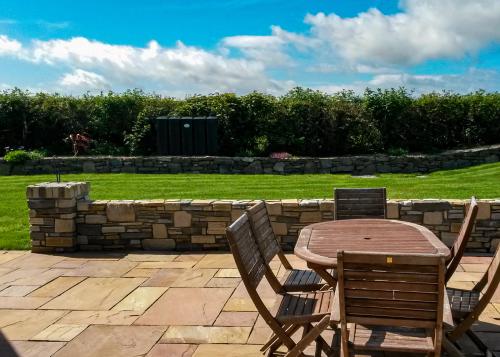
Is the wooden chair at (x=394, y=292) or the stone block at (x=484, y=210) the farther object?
the stone block at (x=484, y=210)

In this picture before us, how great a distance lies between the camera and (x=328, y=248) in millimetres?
3484

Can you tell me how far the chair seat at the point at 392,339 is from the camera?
2.53 metres

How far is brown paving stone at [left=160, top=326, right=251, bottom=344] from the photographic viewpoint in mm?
3577

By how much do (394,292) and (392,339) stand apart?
1.32ft

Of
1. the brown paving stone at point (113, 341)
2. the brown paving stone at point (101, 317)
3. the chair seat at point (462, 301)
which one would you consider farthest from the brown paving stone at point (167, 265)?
the chair seat at point (462, 301)

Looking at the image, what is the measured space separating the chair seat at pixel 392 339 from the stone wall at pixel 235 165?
997 cm

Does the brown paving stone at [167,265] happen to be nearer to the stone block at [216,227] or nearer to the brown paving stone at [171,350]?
the stone block at [216,227]

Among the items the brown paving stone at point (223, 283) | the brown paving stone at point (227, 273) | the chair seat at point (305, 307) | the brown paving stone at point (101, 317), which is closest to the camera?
the chair seat at point (305, 307)

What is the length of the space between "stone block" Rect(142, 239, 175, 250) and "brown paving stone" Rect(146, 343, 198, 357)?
270cm

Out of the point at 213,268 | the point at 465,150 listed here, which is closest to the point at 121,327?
the point at 213,268

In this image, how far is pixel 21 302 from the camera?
175 inches

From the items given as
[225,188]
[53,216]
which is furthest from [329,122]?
[53,216]

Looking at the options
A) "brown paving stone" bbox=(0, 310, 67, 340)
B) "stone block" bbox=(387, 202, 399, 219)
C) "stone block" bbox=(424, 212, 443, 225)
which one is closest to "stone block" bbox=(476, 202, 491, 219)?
"stone block" bbox=(424, 212, 443, 225)

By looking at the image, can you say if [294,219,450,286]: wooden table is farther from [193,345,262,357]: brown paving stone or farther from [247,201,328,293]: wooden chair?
[193,345,262,357]: brown paving stone
